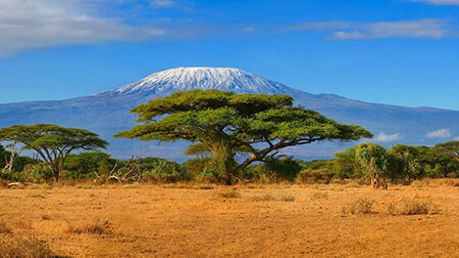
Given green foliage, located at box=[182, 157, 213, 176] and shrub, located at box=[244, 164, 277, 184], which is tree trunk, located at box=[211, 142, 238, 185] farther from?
shrub, located at box=[244, 164, 277, 184]

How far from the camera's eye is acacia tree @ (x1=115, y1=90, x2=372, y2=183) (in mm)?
32406

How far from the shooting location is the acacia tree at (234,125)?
Answer: 3241cm

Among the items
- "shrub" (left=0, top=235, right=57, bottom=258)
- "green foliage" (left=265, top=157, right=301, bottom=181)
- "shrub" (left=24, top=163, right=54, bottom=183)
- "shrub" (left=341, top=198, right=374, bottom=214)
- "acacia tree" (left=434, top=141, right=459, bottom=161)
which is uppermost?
"acacia tree" (left=434, top=141, right=459, bottom=161)

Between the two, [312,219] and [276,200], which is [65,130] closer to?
[276,200]

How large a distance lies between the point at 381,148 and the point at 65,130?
920 inches

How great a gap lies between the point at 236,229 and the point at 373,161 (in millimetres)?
18013

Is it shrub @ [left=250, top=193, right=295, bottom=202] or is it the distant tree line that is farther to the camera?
the distant tree line

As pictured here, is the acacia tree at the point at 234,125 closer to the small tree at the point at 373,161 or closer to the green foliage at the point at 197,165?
the green foliage at the point at 197,165

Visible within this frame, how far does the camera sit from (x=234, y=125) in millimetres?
32719

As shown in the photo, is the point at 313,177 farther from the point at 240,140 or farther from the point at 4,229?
the point at 4,229

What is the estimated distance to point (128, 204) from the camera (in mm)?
19375

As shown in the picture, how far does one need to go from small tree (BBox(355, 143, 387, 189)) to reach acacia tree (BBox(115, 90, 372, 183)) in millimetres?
2734

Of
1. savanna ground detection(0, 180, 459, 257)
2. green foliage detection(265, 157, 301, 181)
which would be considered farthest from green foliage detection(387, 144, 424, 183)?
savanna ground detection(0, 180, 459, 257)

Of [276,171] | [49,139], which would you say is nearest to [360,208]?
[276,171]
